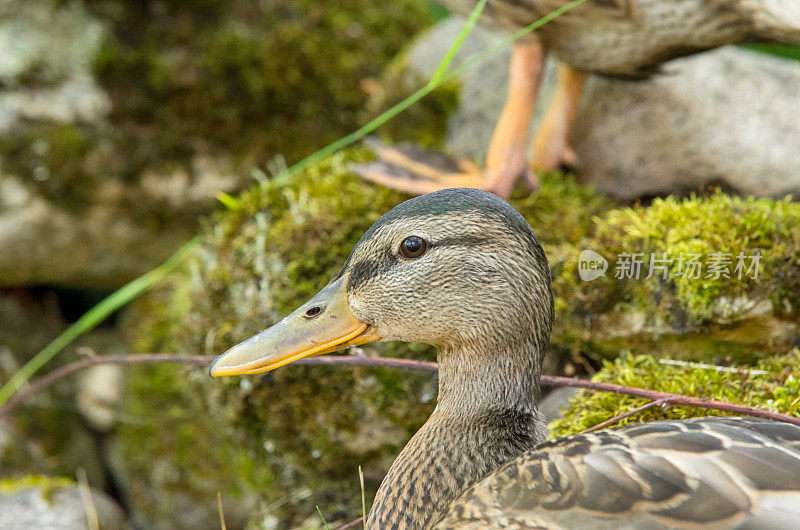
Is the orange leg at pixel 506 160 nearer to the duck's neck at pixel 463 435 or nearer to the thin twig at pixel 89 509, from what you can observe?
the duck's neck at pixel 463 435

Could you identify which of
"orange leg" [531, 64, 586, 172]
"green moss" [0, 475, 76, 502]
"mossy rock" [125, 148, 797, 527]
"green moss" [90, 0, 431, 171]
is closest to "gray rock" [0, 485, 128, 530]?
"green moss" [0, 475, 76, 502]

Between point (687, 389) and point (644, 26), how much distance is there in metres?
1.07

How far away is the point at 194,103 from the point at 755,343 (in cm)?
264

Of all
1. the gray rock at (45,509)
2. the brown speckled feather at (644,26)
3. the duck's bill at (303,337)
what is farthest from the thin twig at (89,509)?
the brown speckled feather at (644,26)

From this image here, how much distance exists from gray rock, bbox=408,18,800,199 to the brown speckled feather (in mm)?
230

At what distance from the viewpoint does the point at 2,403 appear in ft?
8.96

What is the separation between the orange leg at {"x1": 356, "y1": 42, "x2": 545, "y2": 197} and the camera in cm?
242

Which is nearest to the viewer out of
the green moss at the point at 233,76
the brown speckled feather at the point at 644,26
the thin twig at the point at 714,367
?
the thin twig at the point at 714,367

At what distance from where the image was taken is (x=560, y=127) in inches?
107

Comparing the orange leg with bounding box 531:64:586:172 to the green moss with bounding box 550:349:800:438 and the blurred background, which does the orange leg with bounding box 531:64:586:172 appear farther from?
the green moss with bounding box 550:349:800:438

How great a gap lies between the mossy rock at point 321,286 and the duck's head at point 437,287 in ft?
2.02

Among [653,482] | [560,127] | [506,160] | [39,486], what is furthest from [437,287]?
[39,486]

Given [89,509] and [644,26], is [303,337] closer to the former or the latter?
[644,26]

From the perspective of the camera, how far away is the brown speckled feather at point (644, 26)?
2.02m
